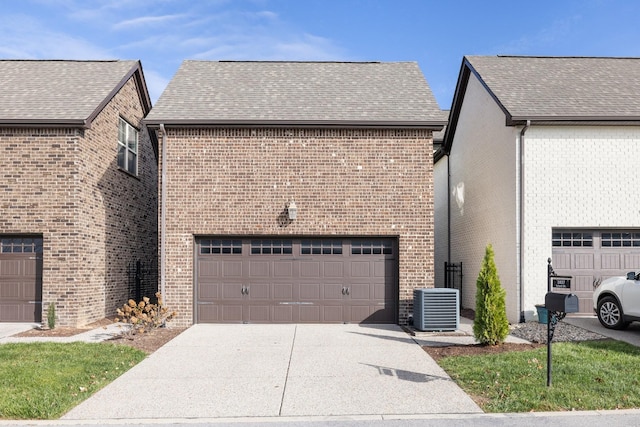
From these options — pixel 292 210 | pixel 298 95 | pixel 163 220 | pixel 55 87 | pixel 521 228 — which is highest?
pixel 55 87

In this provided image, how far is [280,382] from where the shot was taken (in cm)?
→ 678

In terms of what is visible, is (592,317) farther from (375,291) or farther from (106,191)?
(106,191)

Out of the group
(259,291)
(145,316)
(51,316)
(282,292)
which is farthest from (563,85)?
(51,316)

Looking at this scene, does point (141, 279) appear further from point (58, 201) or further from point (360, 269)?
point (360, 269)

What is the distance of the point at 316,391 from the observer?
635 centimetres

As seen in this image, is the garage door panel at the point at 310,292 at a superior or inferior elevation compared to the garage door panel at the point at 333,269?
inferior

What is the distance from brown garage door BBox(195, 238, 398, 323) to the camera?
12.0 m

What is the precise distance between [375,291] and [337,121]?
4.31 meters

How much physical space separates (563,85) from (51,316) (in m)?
14.5

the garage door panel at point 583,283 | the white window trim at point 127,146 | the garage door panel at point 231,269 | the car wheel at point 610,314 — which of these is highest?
the white window trim at point 127,146

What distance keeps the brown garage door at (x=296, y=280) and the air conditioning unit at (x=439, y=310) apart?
137 centimetres

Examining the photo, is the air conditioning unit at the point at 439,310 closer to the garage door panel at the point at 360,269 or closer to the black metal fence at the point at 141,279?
the garage door panel at the point at 360,269

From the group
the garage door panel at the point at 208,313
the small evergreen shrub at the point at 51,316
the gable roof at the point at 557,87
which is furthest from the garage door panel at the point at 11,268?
the gable roof at the point at 557,87

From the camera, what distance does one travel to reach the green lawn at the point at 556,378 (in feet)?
18.7
